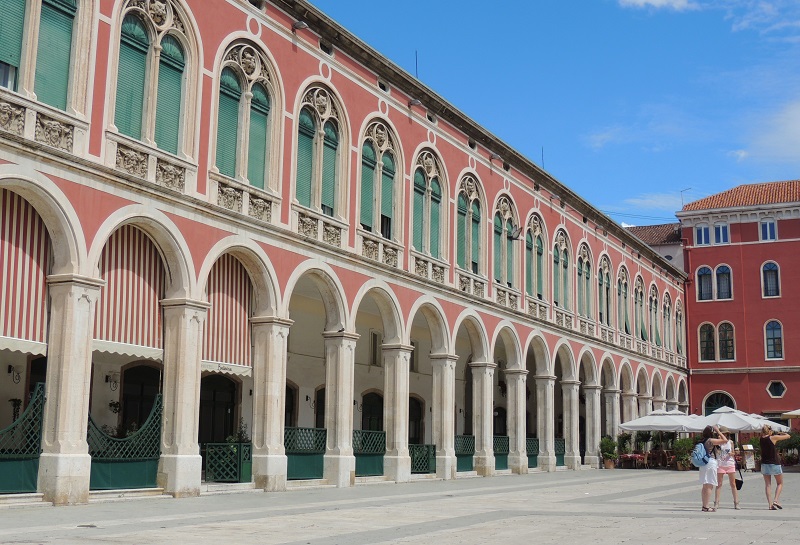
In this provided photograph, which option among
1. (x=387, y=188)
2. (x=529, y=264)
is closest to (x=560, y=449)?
(x=529, y=264)

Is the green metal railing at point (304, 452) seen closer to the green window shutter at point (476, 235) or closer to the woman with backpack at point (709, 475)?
the woman with backpack at point (709, 475)

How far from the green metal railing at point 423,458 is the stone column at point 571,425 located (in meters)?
10.8

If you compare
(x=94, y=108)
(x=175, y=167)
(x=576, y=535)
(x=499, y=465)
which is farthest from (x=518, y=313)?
(x=576, y=535)

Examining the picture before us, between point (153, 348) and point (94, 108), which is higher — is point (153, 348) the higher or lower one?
the lower one

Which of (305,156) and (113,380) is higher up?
(305,156)

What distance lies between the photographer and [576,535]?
11.7 m

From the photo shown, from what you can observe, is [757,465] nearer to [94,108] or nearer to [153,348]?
[153,348]

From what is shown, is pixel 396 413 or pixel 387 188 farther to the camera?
pixel 387 188

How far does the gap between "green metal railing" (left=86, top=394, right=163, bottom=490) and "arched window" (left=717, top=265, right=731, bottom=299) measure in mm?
42650

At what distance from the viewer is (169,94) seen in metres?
18.5

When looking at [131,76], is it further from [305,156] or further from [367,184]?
[367,184]

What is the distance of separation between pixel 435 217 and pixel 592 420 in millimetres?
15213

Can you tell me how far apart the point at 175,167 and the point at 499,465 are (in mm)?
17293

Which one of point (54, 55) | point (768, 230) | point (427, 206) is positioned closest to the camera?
point (54, 55)
